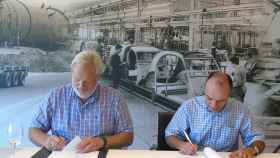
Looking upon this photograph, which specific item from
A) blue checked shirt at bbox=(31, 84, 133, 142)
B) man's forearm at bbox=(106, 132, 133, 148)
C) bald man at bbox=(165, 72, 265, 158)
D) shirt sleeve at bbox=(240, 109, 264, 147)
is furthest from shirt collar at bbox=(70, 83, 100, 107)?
shirt sleeve at bbox=(240, 109, 264, 147)

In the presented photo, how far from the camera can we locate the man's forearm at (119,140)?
2137 mm

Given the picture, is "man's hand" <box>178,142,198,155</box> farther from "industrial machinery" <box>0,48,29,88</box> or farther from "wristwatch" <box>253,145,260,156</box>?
"industrial machinery" <box>0,48,29,88</box>

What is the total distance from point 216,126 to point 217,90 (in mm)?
206

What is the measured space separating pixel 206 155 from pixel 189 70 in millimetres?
1416

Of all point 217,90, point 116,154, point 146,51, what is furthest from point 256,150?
point 146,51

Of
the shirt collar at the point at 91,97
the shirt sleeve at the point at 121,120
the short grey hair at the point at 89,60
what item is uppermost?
the short grey hair at the point at 89,60

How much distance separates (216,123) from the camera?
2.22 m

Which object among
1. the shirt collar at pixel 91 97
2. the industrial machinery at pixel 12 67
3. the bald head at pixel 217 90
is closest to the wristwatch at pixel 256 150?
the bald head at pixel 217 90

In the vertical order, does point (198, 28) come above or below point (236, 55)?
above

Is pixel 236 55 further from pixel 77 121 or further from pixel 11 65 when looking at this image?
pixel 11 65

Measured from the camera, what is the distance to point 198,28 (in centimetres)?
324

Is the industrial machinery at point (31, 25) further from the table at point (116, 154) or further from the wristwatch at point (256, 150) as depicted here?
the wristwatch at point (256, 150)

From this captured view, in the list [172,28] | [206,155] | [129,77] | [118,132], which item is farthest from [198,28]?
[206,155]

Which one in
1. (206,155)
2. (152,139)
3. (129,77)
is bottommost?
(152,139)
